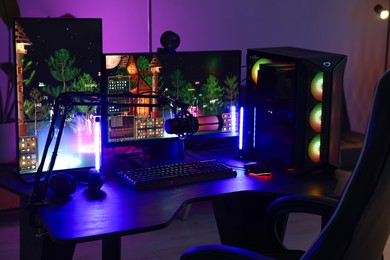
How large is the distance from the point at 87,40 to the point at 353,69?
3107mm

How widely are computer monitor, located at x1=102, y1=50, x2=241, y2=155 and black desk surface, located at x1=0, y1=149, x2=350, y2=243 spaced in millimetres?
227

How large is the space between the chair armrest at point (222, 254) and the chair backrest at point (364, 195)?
0.26 m

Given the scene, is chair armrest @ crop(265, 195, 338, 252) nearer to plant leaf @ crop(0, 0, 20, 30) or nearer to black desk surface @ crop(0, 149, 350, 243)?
black desk surface @ crop(0, 149, 350, 243)

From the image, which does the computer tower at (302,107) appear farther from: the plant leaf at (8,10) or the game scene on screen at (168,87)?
the plant leaf at (8,10)

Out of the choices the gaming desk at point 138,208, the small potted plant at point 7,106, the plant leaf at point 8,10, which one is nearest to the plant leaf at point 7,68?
the small potted plant at point 7,106

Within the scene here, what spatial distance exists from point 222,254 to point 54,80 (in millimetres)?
1072

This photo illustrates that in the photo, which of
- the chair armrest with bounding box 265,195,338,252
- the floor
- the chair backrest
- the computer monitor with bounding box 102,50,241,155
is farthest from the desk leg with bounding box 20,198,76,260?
the chair backrest

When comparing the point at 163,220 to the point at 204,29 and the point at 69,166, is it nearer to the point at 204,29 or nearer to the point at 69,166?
the point at 69,166

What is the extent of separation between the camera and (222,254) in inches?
68.1

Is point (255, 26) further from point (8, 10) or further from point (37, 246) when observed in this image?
point (37, 246)

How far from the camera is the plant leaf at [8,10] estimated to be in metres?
3.59

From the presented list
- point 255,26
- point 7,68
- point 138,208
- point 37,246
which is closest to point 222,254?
point 138,208

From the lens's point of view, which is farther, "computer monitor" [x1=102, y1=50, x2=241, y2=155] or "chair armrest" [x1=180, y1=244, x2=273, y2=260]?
"computer monitor" [x1=102, y1=50, x2=241, y2=155]

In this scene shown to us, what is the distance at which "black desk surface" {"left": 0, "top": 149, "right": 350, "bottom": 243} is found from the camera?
192cm
